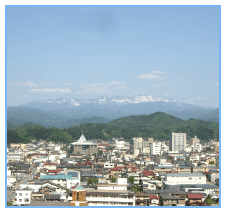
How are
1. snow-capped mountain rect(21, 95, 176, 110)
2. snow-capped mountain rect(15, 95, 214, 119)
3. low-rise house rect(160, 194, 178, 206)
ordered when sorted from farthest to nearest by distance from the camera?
1. snow-capped mountain rect(21, 95, 176, 110)
2. snow-capped mountain rect(15, 95, 214, 119)
3. low-rise house rect(160, 194, 178, 206)

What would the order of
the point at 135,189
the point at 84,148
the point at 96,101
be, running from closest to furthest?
1. the point at 135,189
2. the point at 84,148
3. the point at 96,101

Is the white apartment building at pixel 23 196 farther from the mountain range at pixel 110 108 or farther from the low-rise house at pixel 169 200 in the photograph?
the mountain range at pixel 110 108

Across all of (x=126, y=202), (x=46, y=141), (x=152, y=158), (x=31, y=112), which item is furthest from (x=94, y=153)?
(x=31, y=112)

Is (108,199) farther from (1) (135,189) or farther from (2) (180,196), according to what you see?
(1) (135,189)

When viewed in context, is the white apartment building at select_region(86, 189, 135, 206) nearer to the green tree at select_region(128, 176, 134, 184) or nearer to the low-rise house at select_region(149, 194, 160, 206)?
the low-rise house at select_region(149, 194, 160, 206)

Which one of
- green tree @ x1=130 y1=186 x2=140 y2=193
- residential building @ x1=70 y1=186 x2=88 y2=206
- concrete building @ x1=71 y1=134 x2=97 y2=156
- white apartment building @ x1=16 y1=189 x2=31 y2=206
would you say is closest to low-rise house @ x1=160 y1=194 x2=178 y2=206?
green tree @ x1=130 y1=186 x2=140 y2=193

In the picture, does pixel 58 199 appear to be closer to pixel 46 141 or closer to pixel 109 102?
pixel 46 141

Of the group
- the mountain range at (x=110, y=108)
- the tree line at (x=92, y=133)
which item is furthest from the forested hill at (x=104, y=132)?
the mountain range at (x=110, y=108)

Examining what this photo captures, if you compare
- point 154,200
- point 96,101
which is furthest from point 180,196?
point 96,101
